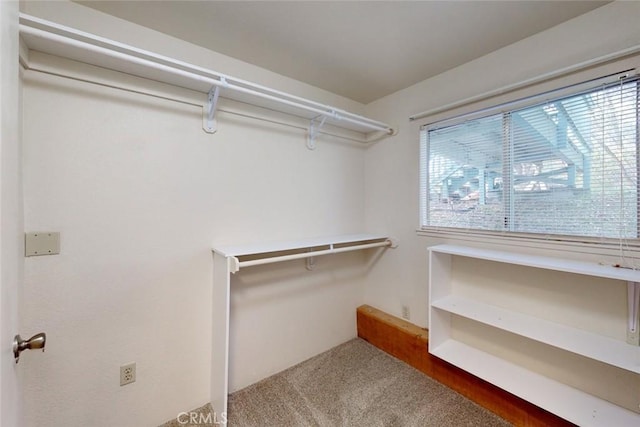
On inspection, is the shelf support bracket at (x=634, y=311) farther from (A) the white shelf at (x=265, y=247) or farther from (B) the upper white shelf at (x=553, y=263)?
(A) the white shelf at (x=265, y=247)

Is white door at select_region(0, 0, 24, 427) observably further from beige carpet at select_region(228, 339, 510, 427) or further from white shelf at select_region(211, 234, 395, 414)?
beige carpet at select_region(228, 339, 510, 427)

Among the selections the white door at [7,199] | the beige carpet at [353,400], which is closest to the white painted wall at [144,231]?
the beige carpet at [353,400]

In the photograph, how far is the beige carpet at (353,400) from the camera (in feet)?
5.08

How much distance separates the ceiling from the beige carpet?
2.33m

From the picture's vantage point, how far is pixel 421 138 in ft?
6.93

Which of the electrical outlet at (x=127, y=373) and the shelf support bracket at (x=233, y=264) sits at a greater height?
the shelf support bracket at (x=233, y=264)

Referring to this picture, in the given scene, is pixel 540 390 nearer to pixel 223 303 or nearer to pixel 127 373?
pixel 223 303

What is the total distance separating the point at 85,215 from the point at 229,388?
142 centimetres

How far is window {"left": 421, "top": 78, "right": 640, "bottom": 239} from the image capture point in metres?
1.30

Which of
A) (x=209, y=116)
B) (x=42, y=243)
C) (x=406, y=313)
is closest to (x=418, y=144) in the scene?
(x=406, y=313)

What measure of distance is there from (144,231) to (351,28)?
1685mm

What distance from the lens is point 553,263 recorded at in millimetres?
1332

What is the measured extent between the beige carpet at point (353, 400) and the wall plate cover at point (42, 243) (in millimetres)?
1363

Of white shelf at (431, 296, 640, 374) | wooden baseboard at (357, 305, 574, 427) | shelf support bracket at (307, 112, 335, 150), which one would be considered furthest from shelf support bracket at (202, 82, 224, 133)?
wooden baseboard at (357, 305, 574, 427)
